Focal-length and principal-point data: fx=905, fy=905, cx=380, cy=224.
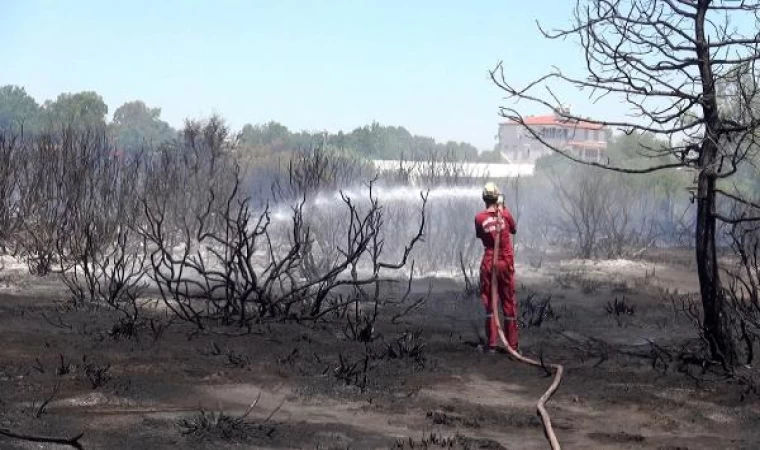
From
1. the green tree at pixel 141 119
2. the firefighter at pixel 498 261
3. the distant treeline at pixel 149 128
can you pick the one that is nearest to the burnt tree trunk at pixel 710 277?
the firefighter at pixel 498 261

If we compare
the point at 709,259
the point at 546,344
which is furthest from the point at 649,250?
the point at 709,259

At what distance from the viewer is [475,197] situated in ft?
74.8

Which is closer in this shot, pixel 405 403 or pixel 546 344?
pixel 405 403

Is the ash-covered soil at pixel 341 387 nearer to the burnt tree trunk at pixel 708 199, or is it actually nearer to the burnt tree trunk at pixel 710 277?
the burnt tree trunk at pixel 710 277

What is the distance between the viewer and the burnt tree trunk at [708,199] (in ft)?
26.5

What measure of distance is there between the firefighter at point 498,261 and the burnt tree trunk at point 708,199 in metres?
1.97

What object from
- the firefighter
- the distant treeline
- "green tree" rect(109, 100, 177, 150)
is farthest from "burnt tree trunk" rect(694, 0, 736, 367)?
"green tree" rect(109, 100, 177, 150)

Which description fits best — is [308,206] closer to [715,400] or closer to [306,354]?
[306,354]

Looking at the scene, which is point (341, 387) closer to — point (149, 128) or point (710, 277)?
point (710, 277)

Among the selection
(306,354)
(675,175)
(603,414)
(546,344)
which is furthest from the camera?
(675,175)

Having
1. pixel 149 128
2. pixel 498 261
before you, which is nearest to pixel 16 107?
pixel 149 128

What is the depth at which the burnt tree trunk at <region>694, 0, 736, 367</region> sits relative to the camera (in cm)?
807

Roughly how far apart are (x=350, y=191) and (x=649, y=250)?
33.8 ft

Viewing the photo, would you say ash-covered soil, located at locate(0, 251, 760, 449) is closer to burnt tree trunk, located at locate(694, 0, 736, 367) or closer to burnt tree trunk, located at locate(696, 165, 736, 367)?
burnt tree trunk, located at locate(696, 165, 736, 367)
